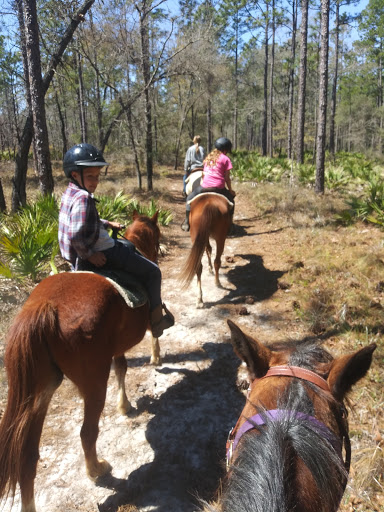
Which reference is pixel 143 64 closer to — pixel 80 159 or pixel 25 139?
pixel 25 139

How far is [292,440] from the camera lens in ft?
4.05

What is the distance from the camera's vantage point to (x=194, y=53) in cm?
1533

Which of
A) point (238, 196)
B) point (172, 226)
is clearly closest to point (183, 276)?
point (172, 226)

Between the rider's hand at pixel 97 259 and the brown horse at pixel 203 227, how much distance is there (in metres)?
2.74

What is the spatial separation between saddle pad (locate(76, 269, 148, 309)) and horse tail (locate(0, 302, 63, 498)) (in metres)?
0.65

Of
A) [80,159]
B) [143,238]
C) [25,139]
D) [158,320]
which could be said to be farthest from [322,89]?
[80,159]

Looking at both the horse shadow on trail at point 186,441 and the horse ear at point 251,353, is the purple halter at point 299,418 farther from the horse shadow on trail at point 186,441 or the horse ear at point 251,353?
the horse shadow on trail at point 186,441

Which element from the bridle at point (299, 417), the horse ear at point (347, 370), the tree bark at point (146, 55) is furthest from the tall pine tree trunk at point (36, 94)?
the horse ear at point (347, 370)

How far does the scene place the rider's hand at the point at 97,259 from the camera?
9.71 feet

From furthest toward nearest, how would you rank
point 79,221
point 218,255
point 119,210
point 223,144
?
point 119,210, point 223,144, point 218,255, point 79,221

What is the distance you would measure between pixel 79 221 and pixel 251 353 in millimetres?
1794

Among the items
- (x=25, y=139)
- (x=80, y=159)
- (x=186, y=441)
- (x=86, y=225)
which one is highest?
(x=25, y=139)

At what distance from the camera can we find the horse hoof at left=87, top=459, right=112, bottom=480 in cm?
282

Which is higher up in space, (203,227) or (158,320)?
(203,227)
